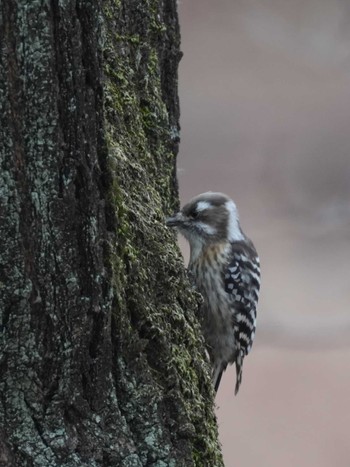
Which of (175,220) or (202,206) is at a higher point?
(202,206)

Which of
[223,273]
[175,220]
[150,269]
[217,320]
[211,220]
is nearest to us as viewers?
[150,269]

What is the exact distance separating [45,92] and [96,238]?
14.7 inches

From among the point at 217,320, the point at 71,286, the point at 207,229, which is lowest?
the point at 71,286

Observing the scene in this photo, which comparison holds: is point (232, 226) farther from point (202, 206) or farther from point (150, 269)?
point (150, 269)

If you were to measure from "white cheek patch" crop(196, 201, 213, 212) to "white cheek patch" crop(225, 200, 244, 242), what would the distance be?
0.09m

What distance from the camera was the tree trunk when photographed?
282 cm

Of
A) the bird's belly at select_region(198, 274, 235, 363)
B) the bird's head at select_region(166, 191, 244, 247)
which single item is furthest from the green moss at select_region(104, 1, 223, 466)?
the bird's head at select_region(166, 191, 244, 247)

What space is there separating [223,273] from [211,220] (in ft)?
0.83

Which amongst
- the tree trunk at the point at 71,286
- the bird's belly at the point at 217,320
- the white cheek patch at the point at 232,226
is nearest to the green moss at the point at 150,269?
the tree trunk at the point at 71,286

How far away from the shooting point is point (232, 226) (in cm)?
558

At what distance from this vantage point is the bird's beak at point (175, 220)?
167 inches

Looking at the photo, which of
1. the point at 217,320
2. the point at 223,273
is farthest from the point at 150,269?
the point at 223,273

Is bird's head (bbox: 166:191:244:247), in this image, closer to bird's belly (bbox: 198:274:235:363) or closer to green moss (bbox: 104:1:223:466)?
bird's belly (bbox: 198:274:235:363)

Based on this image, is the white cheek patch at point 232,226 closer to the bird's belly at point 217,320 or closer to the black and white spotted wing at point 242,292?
the black and white spotted wing at point 242,292
